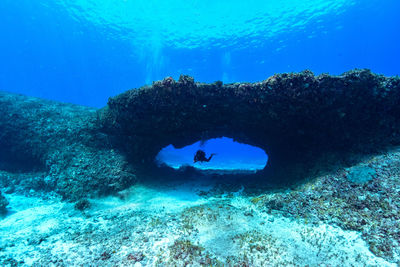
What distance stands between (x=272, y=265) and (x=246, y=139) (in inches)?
375

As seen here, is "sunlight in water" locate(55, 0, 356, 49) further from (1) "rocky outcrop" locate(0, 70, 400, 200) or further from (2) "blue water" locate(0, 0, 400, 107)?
(1) "rocky outcrop" locate(0, 70, 400, 200)

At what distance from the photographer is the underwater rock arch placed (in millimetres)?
8766

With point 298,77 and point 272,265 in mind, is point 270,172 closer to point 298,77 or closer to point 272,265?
point 298,77

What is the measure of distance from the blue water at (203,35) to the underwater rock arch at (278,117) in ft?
106

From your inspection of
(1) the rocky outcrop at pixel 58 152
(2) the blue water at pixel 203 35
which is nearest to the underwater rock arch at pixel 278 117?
(1) the rocky outcrop at pixel 58 152

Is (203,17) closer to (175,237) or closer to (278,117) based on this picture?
(278,117)

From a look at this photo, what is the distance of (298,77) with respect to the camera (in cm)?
886

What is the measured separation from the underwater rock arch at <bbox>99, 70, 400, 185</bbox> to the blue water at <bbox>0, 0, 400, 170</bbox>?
32.3 meters

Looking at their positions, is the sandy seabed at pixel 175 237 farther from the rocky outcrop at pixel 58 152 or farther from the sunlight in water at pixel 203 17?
the sunlight in water at pixel 203 17

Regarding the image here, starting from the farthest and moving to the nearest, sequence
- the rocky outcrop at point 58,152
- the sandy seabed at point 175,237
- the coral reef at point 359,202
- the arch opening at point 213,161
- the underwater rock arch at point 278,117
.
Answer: the arch opening at point 213,161 < the rocky outcrop at point 58,152 < the underwater rock arch at point 278,117 < the coral reef at point 359,202 < the sandy seabed at point 175,237

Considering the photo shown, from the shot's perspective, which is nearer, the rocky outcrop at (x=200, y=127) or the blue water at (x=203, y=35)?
the rocky outcrop at (x=200, y=127)

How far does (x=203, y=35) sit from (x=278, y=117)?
42.1 m

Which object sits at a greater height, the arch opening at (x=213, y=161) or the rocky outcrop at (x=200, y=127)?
the rocky outcrop at (x=200, y=127)

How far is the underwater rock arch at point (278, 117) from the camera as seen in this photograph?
8.77 metres
